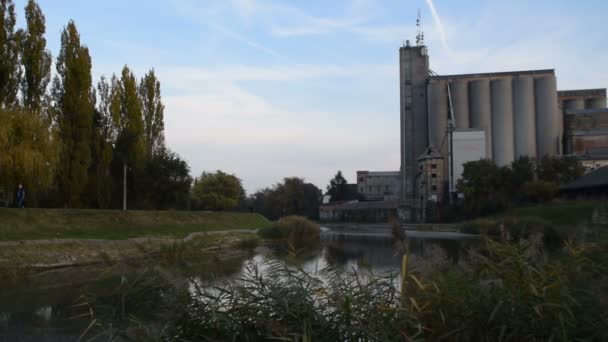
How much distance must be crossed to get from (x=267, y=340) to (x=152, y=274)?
1406 millimetres

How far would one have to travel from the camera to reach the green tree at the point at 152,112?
3866 cm

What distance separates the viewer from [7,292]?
14227 mm

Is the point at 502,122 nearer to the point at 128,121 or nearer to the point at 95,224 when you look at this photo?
the point at 128,121

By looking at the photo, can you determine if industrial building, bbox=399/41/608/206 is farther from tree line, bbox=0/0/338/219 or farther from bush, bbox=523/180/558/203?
tree line, bbox=0/0/338/219

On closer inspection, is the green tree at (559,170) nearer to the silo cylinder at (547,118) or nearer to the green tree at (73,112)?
the silo cylinder at (547,118)

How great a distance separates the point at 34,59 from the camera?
26.5 m

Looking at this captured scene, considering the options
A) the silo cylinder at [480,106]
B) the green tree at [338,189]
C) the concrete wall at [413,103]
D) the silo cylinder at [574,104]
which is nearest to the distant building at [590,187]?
the silo cylinder at [480,106]

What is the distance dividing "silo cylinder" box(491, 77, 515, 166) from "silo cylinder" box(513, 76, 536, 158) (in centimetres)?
76

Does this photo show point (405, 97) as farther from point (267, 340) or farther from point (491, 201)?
point (267, 340)

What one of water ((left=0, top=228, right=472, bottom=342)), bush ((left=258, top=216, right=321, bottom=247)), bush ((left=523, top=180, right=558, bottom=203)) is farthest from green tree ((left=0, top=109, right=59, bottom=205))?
bush ((left=523, top=180, right=558, bottom=203))

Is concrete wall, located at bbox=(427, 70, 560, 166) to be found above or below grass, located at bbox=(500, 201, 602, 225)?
above

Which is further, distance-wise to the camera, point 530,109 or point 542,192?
point 530,109

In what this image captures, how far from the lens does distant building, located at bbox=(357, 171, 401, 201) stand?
11475 centimetres

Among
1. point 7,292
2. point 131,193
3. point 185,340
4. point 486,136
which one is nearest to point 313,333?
point 185,340
